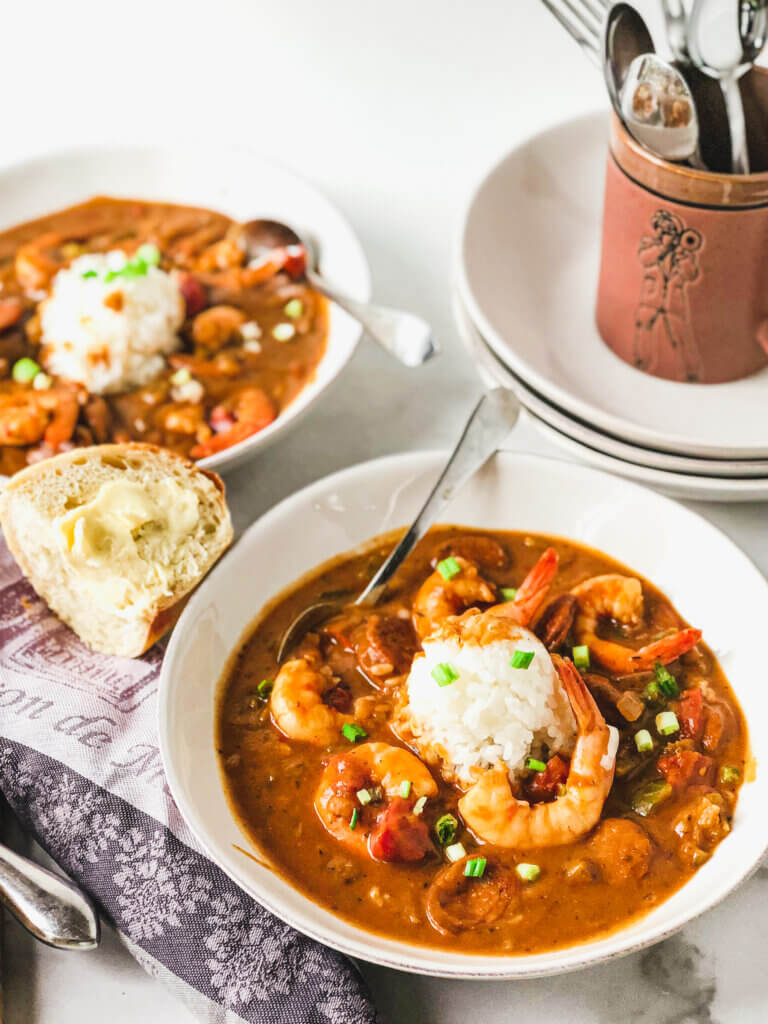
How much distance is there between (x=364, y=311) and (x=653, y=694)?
Result: 1.49 meters

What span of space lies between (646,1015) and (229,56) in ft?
12.8

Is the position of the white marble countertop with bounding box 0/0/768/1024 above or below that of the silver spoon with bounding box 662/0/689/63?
below

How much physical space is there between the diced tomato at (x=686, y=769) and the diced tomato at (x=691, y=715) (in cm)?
6

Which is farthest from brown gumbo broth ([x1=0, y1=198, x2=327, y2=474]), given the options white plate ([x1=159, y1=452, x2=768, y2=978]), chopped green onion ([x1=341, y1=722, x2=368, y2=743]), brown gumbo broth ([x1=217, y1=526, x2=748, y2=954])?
chopped green onion ([x1=341, y1=722, x2=368, y2=743])

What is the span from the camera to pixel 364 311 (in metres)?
3.60

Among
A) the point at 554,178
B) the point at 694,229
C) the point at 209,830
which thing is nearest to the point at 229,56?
the point at 554,178

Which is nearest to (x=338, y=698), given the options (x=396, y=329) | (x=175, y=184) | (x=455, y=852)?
(x=455, y=852)

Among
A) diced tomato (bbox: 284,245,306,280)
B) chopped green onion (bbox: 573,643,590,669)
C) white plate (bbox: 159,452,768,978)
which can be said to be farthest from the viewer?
diced tomato (bbox: 284,245,306,280)

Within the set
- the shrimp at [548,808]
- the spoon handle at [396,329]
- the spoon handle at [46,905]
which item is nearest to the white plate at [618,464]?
the spoon handle at [396,329]

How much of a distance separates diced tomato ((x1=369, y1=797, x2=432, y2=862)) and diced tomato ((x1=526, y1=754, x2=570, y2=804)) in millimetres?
245

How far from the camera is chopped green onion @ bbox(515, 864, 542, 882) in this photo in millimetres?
2414

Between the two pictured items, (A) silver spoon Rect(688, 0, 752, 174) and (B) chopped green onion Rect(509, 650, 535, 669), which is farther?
(A) silver spoon Rect(688, 0, 752, 174)

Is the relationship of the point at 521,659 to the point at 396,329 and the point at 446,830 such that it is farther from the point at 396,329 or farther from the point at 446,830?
the point at 396,329

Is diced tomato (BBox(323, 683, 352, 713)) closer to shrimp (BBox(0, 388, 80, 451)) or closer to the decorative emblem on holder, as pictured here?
shrimp (BBox(0, 388, 80, 451))
